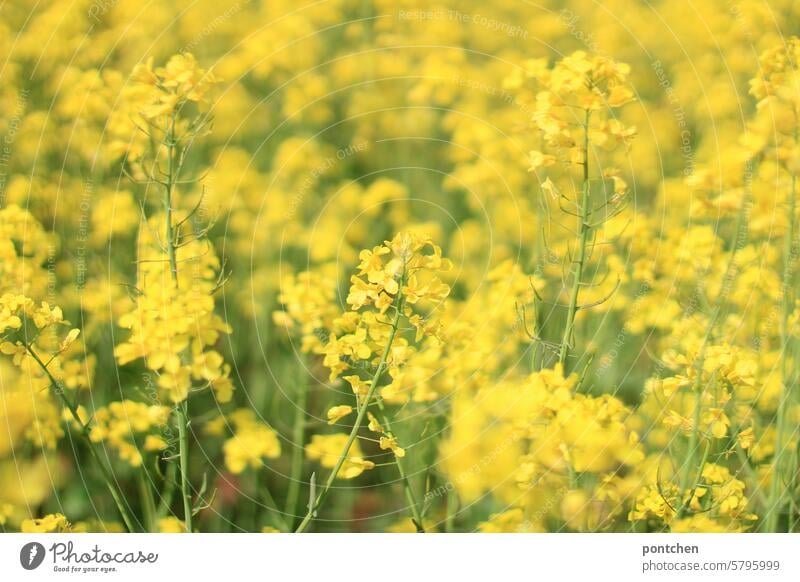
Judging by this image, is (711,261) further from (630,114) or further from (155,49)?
(155,49)

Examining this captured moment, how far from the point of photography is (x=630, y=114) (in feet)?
8.55

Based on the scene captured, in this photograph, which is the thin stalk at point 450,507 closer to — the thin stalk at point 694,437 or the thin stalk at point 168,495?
the thin stalk at point 694,437

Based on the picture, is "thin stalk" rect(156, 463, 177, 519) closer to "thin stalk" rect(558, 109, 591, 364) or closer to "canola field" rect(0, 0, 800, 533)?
"canola field" rect(0, 0, 800, 533)

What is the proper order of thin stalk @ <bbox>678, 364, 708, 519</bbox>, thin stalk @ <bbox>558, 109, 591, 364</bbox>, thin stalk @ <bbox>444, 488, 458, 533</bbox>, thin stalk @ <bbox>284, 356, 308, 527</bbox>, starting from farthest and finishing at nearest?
thin stalk @ <bbox>284, 356, 308, 527</bbox>
thin stalk @ <bbox>444, 488, 458, 533</bbox>
thin stalk @ <bbox>678, 364, 708, 519</bbox>
thin stalk @ <bbox>558, 109, 591, 364</bbox>

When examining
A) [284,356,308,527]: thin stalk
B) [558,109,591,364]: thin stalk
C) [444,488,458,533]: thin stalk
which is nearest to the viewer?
[558,109,591,364]: thin stalk

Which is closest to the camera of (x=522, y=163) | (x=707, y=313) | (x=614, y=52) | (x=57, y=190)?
(x=707, y=313)

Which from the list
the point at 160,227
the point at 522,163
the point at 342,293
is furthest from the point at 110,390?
the point at 522,163

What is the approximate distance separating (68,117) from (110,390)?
2.08 feet
